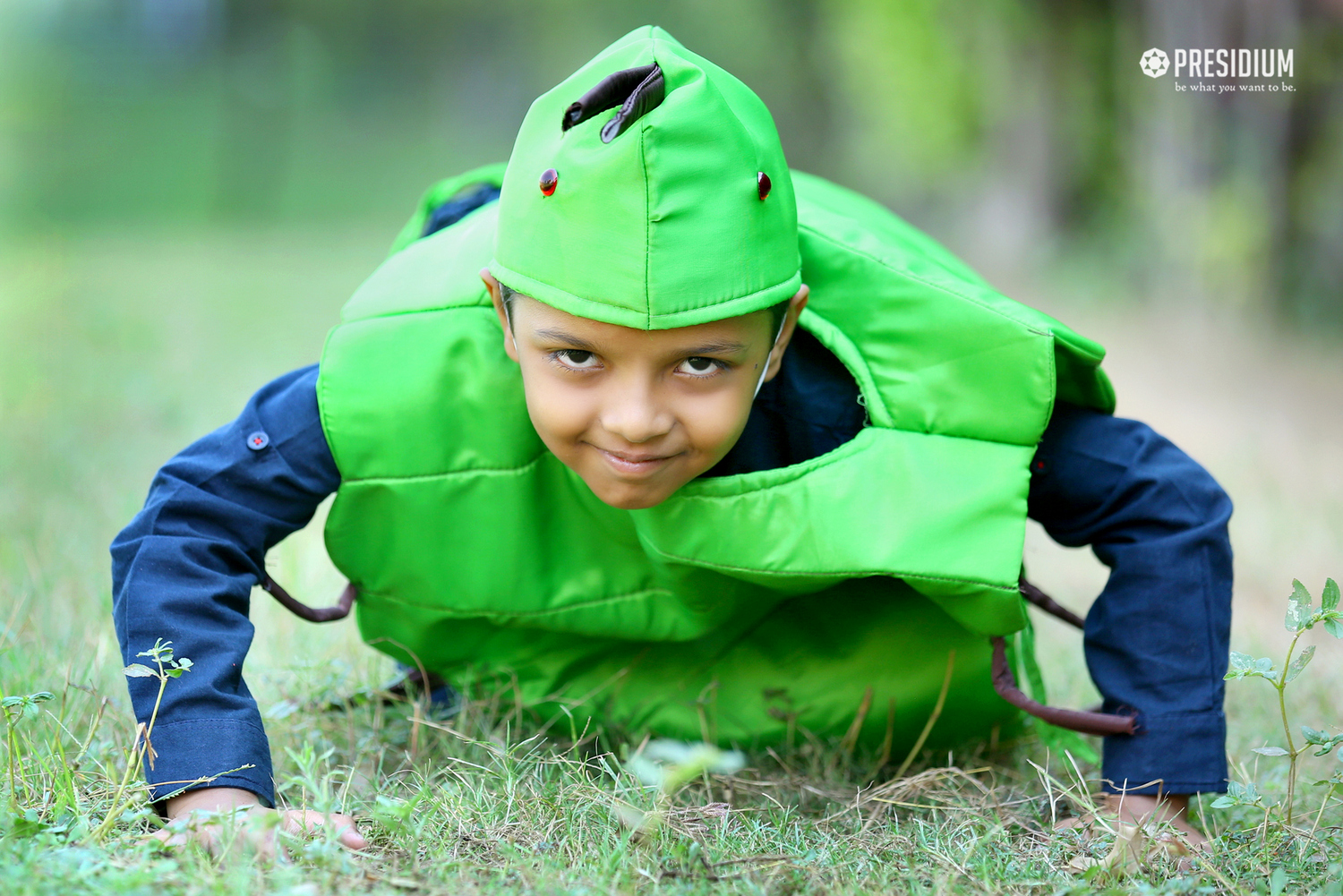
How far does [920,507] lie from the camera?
1734mm

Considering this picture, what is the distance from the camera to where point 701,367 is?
5.37 ft

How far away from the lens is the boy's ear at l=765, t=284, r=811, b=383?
1.72 metres

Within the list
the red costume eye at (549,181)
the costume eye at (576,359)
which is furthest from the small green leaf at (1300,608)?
the red costume eye at (549,181)

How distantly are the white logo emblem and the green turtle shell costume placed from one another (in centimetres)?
492

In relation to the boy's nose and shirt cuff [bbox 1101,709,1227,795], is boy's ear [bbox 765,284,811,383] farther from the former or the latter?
shirt cuff [bbox 1101,709,1227,795]

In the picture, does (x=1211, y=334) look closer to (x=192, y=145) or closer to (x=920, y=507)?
(x=920, y=507)

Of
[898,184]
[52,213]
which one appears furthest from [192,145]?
[898,184]

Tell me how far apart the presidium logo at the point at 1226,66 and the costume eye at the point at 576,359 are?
541 centimetres

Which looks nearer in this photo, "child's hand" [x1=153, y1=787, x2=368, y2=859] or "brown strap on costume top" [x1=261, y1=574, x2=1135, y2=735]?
"child's hand" [x1=153, y1=787, x2=368, y2=859]

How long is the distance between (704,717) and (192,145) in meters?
12.6

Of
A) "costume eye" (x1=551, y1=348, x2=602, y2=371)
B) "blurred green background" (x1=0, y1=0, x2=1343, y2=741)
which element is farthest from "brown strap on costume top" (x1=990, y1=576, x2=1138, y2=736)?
"blurred green background" (x1=0, y1=0, x2=1343, y2=741)

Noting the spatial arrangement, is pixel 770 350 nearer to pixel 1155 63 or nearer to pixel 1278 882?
pixel 1278 882

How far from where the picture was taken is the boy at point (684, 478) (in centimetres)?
157

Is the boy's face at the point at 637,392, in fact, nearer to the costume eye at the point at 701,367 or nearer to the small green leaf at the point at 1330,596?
the costume eye at the point at 701,367
